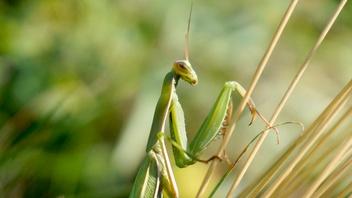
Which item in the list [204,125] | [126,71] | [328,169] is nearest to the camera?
[328,169]

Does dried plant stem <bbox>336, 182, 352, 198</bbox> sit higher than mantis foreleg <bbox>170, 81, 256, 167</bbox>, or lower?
higher

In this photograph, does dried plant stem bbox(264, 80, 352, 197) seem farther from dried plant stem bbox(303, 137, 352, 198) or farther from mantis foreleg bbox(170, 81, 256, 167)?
mantis foreleg bbox(170, 81, 256, 167)

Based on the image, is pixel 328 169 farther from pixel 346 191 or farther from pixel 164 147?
pixel 164 147

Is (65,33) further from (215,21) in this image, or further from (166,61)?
(215,21)

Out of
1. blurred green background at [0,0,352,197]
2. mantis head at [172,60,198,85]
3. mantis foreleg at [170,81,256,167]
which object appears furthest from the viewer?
blurred green background at [0,0,352,197]

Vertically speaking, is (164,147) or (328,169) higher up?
(328,169)

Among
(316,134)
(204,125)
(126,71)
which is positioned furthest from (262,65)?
(126,71)

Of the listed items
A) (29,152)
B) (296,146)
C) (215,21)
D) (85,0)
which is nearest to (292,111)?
(215,21)

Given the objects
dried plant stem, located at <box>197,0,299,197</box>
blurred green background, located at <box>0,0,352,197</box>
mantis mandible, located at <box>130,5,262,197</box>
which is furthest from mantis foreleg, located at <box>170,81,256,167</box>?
blurred green background, located at <box>0,0,352,197</box>

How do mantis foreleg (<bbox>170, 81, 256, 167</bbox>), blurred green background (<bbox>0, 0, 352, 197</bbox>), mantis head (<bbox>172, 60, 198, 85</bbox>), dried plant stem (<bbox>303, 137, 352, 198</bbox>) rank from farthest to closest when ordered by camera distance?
1. blurred green background (<bbox>0, 0, 352, 197</bbox>)
2. mantis head (<bbox>172, 60, 198, 85</bbox>)
3. mantis foreleg (<bbox>170, 81, 256, 167</bbox>)
4. dried plant stem (<bbox>303, 137, 352, 198</bbox>)

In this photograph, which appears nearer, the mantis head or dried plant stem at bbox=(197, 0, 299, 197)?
dried plant stem at bbox=(197, 0, 299, 197)
